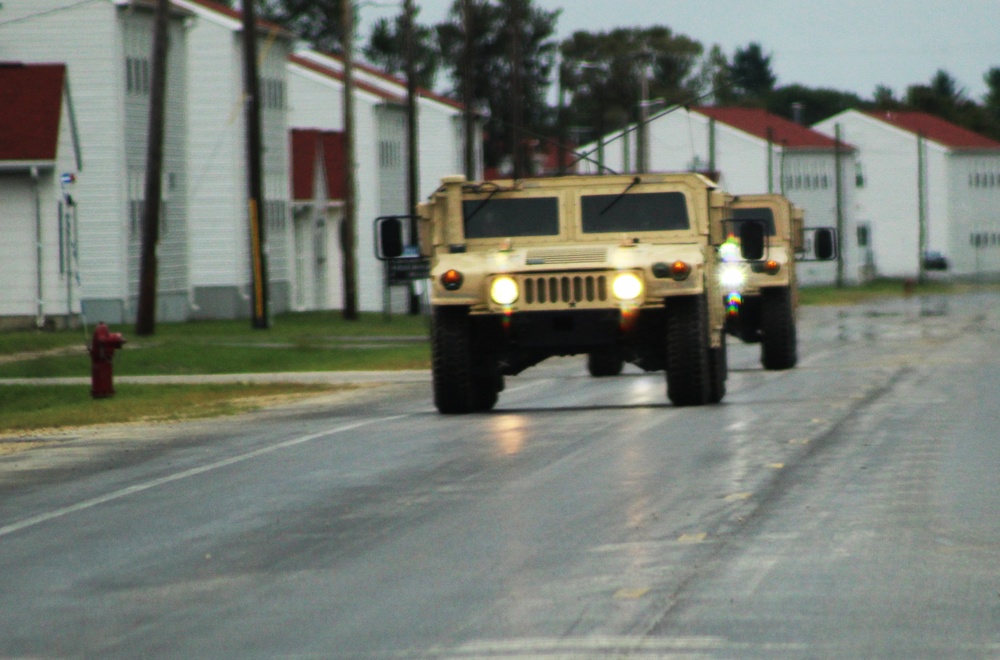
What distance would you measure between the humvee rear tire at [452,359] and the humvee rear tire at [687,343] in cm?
192

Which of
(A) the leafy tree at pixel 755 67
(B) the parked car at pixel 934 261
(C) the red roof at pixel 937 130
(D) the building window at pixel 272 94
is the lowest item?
(B) the parked car at pixel 934 261

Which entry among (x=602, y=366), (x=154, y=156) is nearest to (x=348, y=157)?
(x=154, y=156)

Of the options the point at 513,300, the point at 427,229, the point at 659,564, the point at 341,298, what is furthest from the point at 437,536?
the point at 341,298

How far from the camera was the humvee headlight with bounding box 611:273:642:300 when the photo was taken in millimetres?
17891

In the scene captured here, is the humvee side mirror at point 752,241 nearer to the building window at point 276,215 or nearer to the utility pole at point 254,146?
the utility pole at point 254,146

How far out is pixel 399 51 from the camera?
11231cm

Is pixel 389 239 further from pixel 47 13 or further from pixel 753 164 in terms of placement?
pixel 753 164

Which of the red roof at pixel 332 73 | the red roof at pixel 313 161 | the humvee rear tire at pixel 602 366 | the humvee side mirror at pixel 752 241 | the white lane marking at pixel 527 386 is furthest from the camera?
the red roof at pixel 332 73

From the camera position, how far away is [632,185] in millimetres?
19328

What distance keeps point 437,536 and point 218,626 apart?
97.7 inches

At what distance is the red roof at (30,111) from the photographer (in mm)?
40688

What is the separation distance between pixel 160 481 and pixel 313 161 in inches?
1942

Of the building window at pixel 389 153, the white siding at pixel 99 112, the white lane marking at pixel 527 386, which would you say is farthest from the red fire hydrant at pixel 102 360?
the building window at pixel 389 153

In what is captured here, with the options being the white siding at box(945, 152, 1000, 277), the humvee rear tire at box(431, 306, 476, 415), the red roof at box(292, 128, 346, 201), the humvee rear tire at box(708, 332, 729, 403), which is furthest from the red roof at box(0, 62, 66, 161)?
the white siding at box(945, 152, 1000, 277)
